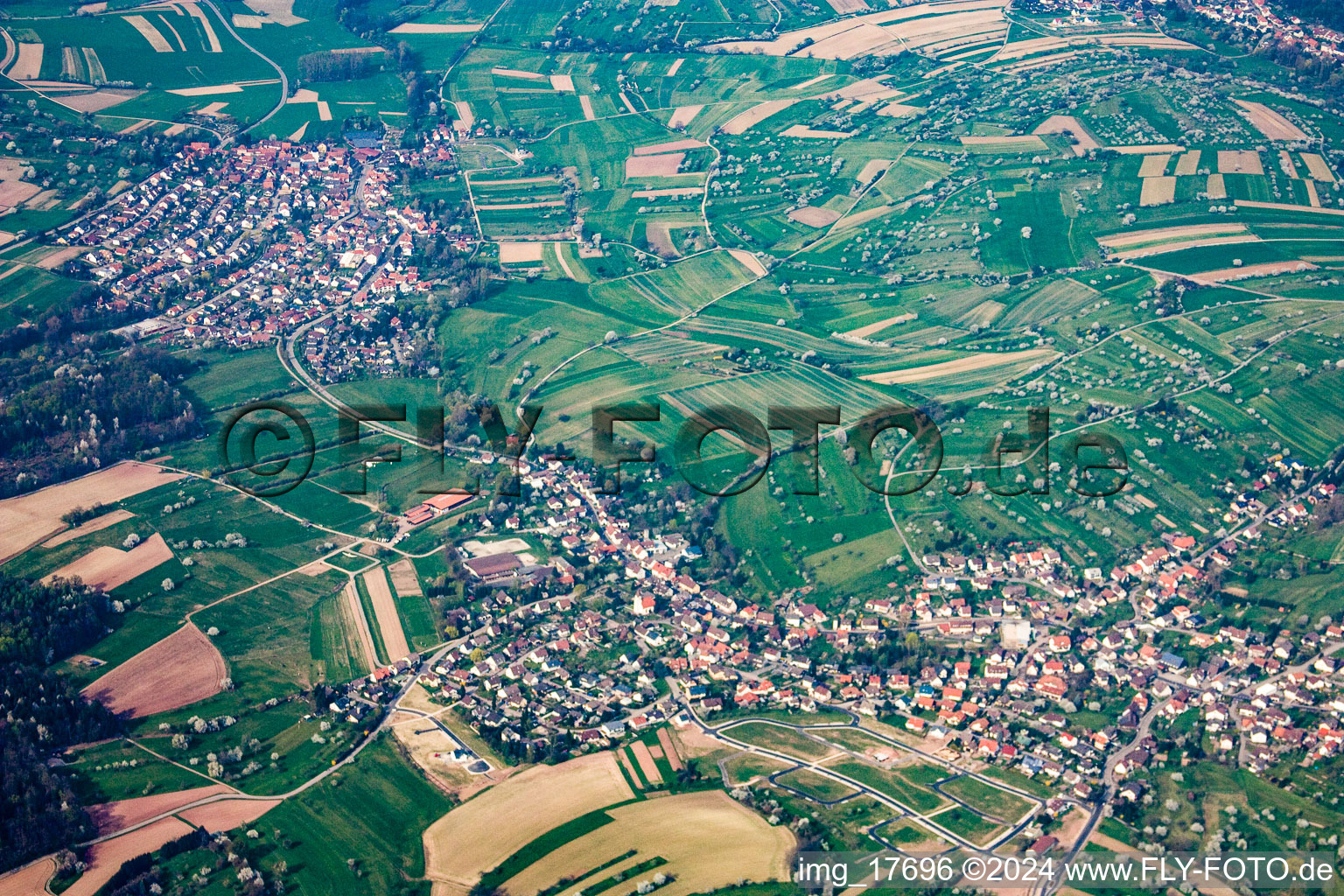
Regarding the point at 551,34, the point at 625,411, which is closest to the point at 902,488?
the point at 625,411

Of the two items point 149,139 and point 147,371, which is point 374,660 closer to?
point 147,371

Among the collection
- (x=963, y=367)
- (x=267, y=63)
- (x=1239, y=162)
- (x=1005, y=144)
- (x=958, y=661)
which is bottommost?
(x=958, y=661)

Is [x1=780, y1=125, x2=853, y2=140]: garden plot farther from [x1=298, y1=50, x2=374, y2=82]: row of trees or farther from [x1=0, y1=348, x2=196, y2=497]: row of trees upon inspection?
[x1=0, y1=348, x2=196, y2=497]: row of trees

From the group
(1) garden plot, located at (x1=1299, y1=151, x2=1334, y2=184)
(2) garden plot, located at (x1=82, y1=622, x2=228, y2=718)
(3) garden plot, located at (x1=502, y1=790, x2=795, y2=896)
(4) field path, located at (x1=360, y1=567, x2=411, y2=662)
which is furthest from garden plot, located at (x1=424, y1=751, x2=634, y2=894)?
(1) garden plot, located at (x1=1299, y1=151, x2=1334, y2=184)

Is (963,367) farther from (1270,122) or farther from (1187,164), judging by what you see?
(1270,122)

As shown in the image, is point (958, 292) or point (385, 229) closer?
point (958, 292)

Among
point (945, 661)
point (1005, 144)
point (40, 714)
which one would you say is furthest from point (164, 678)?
point (1005, 144)

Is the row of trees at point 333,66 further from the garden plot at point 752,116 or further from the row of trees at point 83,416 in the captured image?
the row of trees at point 83,416

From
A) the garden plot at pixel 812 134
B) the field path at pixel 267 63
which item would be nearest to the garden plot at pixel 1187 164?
the garden plot at pixel 812 134
